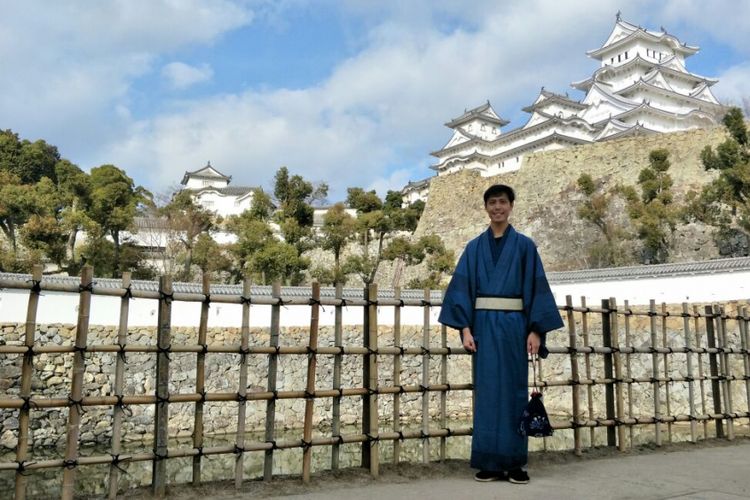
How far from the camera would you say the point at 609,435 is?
14.5ft

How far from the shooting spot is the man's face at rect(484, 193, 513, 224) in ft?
Result: 10.8

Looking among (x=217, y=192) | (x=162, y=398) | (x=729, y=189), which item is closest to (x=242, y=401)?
(x=162, y=398)

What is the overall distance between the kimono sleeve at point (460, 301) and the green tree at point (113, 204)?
15.1 meters

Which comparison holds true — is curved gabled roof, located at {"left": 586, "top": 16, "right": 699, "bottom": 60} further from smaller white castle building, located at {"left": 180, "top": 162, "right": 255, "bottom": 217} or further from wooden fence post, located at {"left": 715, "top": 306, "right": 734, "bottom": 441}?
wooden fence post, located at {"left": 715, "top": 306, "right": 734, "bottom": 441}

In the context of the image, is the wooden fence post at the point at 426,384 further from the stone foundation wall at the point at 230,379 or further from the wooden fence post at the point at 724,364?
the stone foundation wall at the point at 230,379

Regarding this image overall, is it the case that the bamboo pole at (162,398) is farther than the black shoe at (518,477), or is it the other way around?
the black shoe at (518,477)

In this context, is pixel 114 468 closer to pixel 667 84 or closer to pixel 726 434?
pixel 726 434

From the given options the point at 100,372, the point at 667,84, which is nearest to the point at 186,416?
the point at 100,372

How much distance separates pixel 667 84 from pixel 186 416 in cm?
2574

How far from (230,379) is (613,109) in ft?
71.0

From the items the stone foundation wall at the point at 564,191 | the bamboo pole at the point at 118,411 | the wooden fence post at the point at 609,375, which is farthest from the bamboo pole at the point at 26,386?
the stone foundation wall at the point at 564,191

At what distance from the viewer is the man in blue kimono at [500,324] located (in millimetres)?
3135

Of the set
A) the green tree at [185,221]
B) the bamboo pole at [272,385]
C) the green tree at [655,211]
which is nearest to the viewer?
the bamboo pole at [272,385]

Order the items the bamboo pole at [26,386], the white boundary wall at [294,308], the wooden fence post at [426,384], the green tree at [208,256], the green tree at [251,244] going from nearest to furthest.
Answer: the bamboo pole at [26,386] → the wooden fence post at [426,384] → the white boundary wall at [294,308] → the green tree at [251,244] → the green tree at [208,256]
